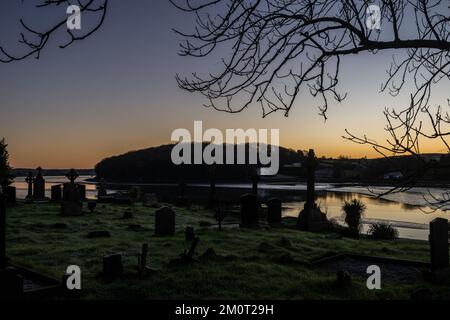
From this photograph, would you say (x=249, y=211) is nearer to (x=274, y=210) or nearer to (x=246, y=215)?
(x=246, y=215)

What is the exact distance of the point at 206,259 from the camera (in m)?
10.4

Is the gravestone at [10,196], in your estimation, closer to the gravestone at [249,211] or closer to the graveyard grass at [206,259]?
the graveyard grass at [206,259]

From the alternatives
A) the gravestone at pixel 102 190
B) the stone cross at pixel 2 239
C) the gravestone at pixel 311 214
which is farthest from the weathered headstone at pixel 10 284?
the gravestone at pixel 102 190

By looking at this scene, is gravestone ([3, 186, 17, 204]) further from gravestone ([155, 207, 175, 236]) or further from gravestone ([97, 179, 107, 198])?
gravestone ([155, 207, 175, 236])

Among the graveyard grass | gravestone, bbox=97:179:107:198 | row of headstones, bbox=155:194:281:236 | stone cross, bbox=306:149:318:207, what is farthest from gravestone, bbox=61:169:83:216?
gravestone, bbox=97:179:107:198

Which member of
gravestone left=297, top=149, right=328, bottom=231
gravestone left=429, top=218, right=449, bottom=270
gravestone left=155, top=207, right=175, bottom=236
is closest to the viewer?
gravestone left=429, top=218, right=449, bottom=270

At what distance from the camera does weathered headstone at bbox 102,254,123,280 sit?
8500 millimetres

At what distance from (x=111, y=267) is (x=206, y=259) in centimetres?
260

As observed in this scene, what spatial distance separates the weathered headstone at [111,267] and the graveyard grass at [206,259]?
0.17 meters

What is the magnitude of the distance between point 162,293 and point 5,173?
26138 mm

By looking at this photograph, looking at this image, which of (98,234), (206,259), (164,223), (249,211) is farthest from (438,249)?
(98,234)

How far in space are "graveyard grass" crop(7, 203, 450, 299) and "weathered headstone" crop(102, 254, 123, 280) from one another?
0.17 metres
